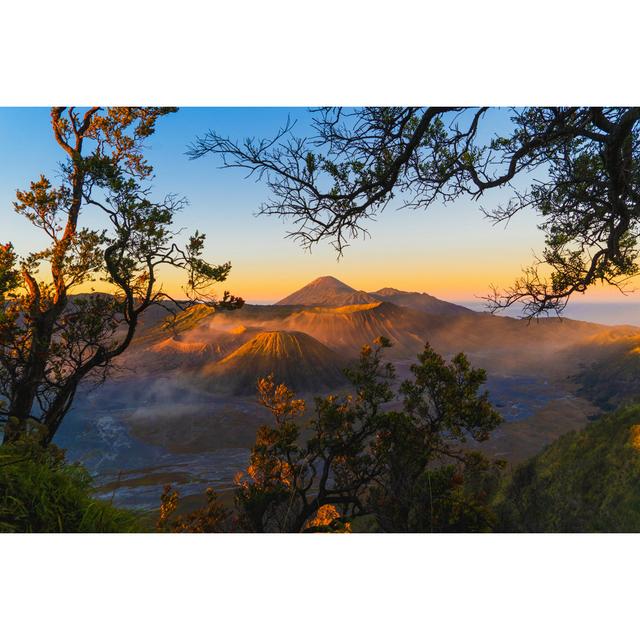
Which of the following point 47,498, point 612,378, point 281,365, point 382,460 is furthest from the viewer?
point 281,365

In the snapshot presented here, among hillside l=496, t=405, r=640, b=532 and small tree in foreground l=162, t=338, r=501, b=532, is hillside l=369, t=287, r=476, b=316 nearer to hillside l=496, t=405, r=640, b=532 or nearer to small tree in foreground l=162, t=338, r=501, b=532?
small tree in foreground l=162, t=338, r=501, b=532

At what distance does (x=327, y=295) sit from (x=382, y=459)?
1.60m

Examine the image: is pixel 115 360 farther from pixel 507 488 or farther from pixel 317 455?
pixel 507 488

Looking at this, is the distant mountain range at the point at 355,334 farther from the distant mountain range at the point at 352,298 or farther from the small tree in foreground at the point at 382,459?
the small tree in foreground at the point at 382,459

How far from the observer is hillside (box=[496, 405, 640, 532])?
10.5 feet

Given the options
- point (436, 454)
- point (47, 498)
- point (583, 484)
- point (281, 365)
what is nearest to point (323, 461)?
point (436, 454)

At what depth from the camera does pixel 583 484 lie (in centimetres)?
385

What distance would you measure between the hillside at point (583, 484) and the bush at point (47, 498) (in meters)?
2.95

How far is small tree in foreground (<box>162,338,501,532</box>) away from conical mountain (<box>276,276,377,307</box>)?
51 centimetres

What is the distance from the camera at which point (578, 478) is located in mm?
4008

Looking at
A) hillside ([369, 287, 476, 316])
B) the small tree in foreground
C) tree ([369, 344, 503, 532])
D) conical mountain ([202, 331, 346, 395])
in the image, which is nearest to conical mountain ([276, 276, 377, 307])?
hillside ([369, 287, 476, 316])

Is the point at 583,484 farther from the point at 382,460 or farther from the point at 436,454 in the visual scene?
the point at 382,460

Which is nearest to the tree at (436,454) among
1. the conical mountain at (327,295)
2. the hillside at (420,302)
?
the hillside at (420,302)
